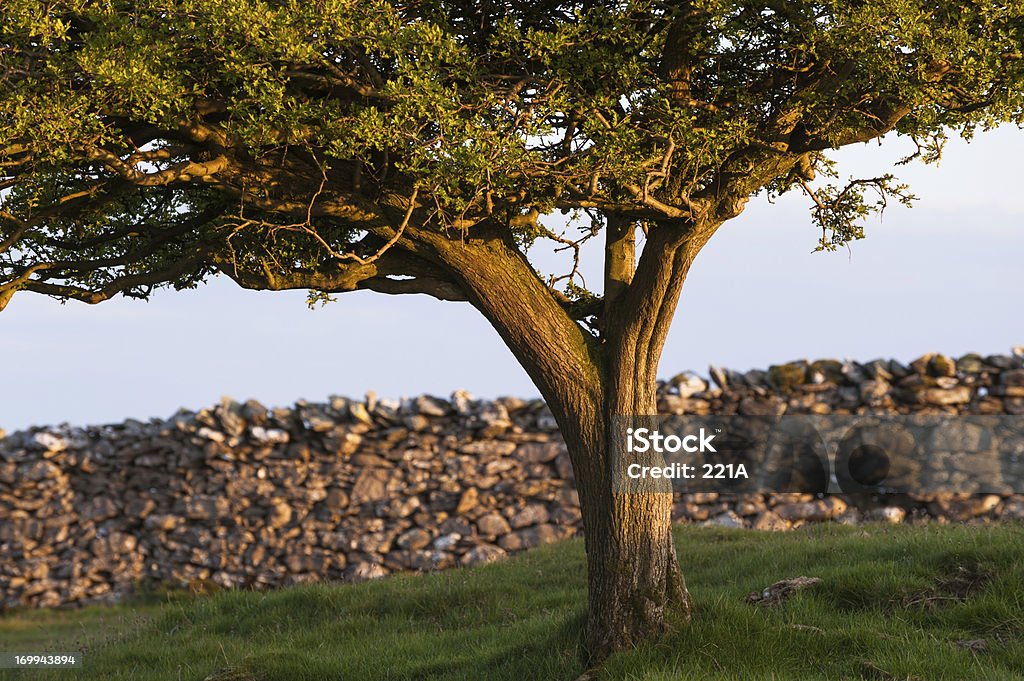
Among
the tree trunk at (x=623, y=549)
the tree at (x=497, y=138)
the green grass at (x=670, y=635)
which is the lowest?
the green grass at (x=670, y=635)

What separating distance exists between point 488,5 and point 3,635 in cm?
1393

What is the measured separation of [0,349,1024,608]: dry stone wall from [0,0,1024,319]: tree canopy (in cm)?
806

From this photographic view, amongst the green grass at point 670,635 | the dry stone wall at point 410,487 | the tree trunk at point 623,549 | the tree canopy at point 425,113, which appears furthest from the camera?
the dry stone wall at point 410,487

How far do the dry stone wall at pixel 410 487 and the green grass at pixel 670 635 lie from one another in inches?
98.8

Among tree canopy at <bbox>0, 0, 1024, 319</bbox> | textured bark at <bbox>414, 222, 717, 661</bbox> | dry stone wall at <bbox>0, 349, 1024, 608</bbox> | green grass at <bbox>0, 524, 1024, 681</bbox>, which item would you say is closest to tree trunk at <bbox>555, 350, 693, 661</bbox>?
textured bark at <bbox>414, 222, 717, 661</bbox>

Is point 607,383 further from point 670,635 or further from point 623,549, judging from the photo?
point 670,635

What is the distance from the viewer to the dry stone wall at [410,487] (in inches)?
694

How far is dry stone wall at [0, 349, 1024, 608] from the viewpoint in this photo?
694 inches

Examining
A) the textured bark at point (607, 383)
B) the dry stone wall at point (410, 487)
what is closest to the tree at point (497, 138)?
the textured bark at point (607, 383)

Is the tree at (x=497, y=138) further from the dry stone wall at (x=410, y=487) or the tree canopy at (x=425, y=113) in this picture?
the dry stone wall at (x=410, y=487)

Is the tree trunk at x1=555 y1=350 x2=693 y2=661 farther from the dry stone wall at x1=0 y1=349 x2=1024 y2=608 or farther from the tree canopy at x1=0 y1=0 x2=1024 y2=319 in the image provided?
the dry stone wall at x1=0 y1=349 x2=1024 y2=608

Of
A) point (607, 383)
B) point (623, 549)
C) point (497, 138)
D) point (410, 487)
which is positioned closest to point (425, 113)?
point (497, 138)

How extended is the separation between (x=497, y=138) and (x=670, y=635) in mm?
4638

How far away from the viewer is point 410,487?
58.7 feet
